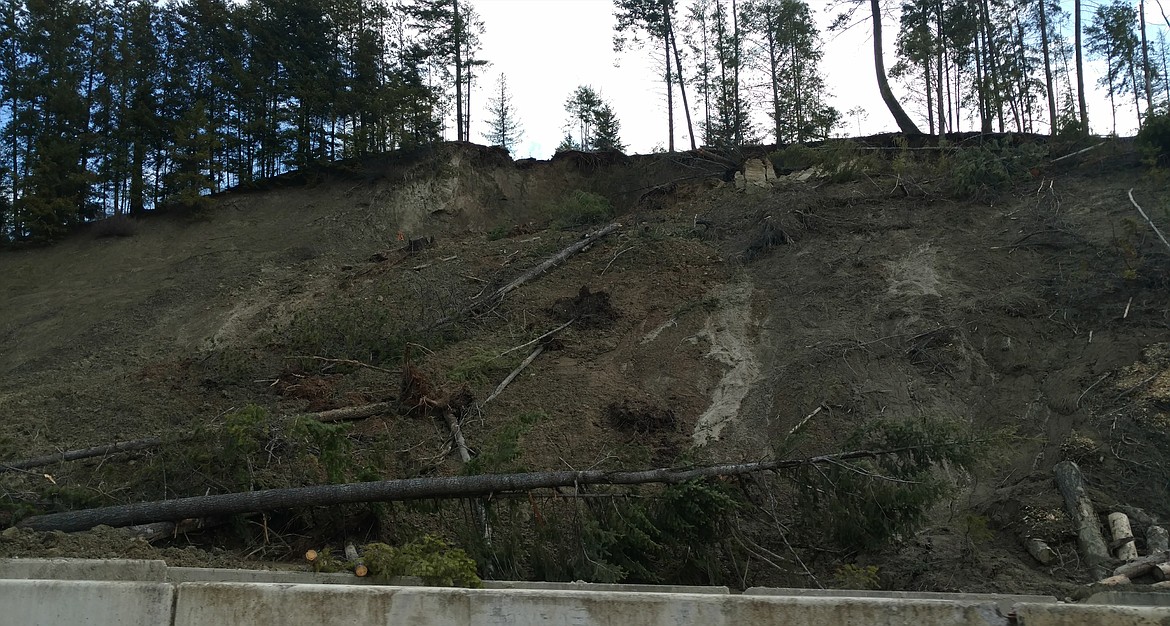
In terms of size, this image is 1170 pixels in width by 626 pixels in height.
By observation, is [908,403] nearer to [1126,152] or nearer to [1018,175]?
[1018,175]

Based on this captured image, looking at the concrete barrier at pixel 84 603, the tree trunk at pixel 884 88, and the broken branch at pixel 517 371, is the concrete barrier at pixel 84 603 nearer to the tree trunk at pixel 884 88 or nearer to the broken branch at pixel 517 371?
Result: the broken branch at pixel 517 371

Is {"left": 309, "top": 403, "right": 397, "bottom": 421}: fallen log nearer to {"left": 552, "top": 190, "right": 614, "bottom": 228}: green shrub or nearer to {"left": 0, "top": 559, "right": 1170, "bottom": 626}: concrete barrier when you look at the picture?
{"left": 0, "top": 559, "right": 1170, "bottom": 626}: concrete barrier

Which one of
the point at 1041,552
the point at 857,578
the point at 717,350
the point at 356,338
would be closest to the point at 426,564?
the point at 857,578

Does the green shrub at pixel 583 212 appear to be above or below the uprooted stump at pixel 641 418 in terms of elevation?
above

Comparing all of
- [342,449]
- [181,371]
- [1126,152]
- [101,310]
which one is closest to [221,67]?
[101,310]

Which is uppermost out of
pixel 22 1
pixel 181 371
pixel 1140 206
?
pixel 22 1

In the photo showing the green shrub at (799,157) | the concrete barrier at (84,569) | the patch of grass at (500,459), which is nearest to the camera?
the concrete barrier at (84,569)

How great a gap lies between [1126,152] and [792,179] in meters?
6.20

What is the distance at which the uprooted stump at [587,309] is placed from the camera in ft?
41.1

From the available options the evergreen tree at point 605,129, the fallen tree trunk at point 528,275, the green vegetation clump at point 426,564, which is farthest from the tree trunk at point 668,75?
the green vegetation clump at point 426,564

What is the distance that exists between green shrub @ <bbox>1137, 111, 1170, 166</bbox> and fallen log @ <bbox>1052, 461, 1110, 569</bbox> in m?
8.59

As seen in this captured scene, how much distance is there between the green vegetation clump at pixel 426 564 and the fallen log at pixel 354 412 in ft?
14.8

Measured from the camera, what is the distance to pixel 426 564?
5.33m

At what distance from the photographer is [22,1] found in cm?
2269
